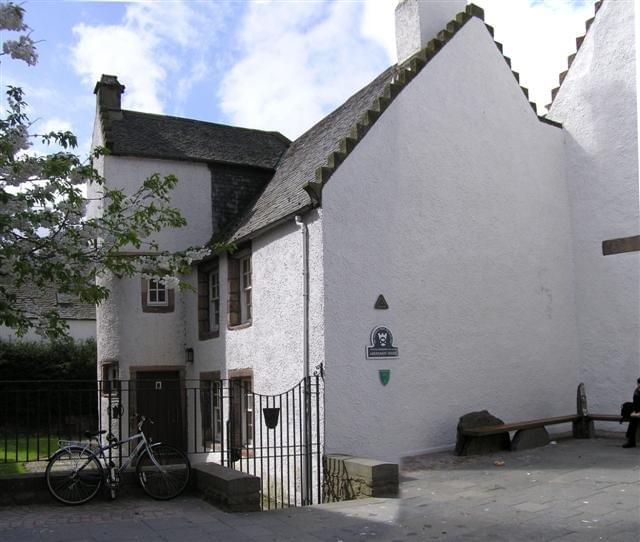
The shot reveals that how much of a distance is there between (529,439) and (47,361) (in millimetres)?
23020

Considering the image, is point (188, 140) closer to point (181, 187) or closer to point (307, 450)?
point (181, 187)

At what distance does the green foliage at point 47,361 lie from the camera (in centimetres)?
2900

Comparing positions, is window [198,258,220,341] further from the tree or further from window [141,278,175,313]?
the tree

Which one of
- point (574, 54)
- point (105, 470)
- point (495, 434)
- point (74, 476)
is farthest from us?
point (574, 54)

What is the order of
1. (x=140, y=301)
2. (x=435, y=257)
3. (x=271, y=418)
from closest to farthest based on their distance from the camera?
(x=271, y=418) < (x=435, y=257) < (x=140, y=301)

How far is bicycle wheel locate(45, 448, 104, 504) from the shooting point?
8938 millimetres

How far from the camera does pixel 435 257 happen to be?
43.1 ft

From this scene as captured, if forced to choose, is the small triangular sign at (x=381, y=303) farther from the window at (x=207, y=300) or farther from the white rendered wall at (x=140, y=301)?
the white rendered wall at (x=140, y=301)

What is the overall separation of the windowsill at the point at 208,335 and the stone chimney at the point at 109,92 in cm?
762

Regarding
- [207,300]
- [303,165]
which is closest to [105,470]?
[303,165]

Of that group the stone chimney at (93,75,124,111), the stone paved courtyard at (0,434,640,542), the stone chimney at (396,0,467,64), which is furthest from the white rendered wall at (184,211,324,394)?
the stone chimney at (93,75,124,111)

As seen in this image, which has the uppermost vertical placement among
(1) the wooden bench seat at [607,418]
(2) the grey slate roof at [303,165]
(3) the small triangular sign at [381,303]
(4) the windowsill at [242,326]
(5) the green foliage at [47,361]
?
(2) the grey slate roof at [303,165]

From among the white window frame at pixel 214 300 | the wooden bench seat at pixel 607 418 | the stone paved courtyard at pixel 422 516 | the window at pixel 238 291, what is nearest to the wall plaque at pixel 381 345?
the stone paved courtyard at pixel 422 516

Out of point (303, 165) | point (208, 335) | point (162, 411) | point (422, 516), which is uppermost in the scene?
point (303, 165)
